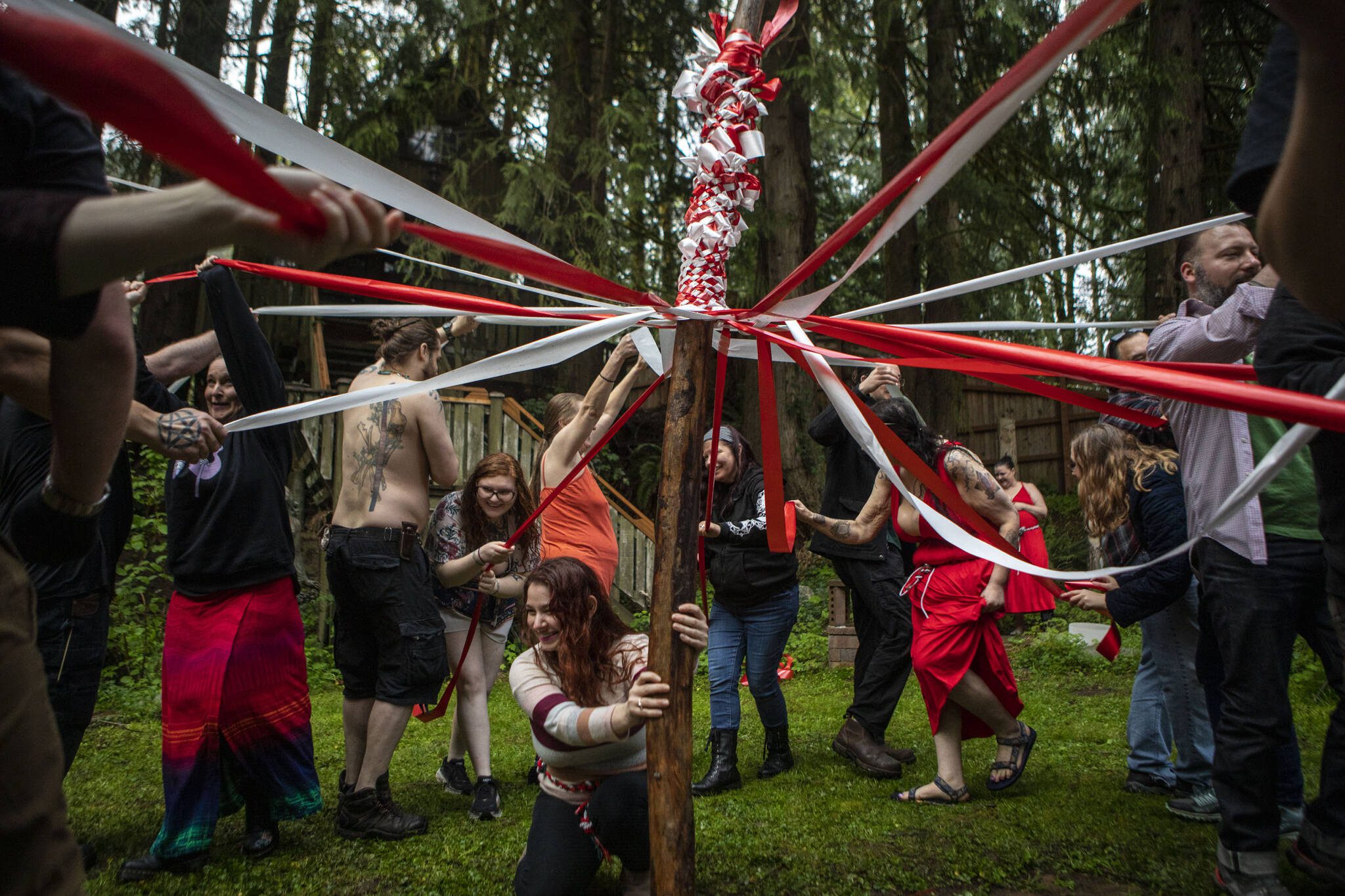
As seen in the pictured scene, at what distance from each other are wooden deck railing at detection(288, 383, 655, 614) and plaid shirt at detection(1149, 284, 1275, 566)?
6.06 metres

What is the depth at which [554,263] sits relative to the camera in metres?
2.13

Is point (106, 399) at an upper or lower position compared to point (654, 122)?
lower

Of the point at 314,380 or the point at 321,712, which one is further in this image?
the point at 314,380

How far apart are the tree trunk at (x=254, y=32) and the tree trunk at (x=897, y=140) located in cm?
634

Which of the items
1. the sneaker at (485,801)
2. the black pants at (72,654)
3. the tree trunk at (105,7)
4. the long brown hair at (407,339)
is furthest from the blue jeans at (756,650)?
the tree trunk at (105,7)

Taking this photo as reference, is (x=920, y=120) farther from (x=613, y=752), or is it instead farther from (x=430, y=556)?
(x=613, y=752)

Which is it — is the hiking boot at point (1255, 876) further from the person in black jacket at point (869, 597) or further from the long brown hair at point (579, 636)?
the long brown hair at point (579, 636)

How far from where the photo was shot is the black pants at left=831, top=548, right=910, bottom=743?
4.43 meters

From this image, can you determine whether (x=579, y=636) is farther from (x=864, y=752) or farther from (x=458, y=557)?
(x=864, y=752)

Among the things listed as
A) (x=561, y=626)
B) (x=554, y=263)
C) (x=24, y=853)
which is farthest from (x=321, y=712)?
(x=24, y=853)

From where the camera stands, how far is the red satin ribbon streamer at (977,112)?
140 centimetres

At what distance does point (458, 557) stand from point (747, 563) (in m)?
1.35

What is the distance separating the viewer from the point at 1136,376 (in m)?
1.75

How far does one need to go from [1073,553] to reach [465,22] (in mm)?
9613
